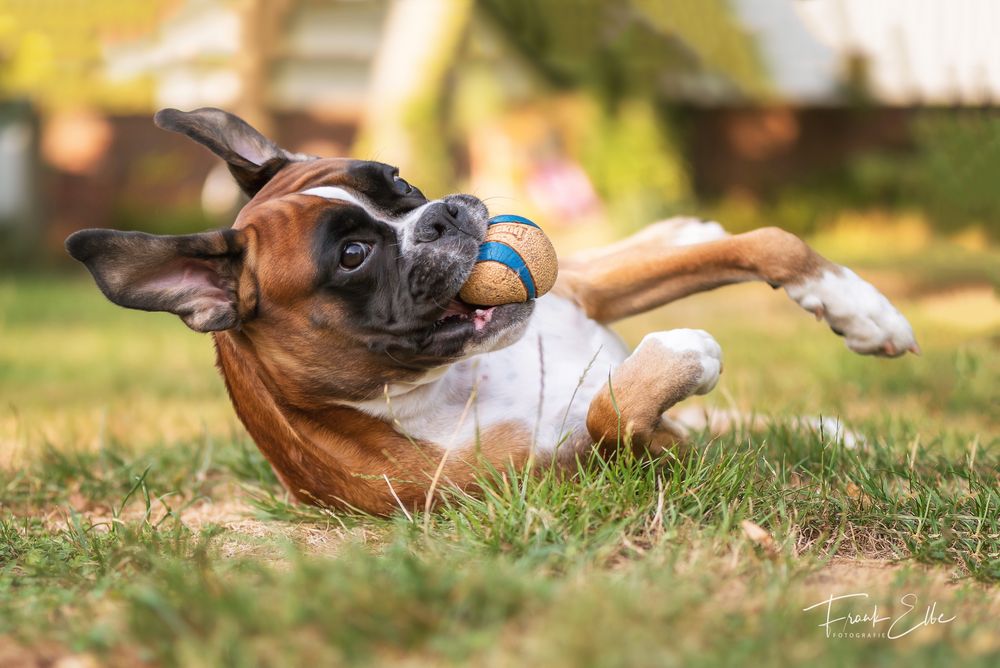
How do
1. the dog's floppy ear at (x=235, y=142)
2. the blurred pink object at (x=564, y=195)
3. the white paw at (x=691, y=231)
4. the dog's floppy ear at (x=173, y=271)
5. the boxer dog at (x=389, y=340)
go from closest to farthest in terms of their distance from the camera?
the dog's floppy ear at (x=173, y=271), the boxer dog at (x=389, y=340), the dog's floppy ear at (x=235, y=142), the white paw at (x=691, y=231), the blurred pink object at (x=564, y=195)

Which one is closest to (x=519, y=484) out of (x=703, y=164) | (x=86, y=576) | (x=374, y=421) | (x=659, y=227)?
(x=374, y=421)

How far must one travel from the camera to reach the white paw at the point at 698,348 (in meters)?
3.36

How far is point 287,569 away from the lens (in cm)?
301

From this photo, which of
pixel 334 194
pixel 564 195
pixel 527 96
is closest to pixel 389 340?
pixel 334 194

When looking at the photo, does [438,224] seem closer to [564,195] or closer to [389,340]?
[389,340]

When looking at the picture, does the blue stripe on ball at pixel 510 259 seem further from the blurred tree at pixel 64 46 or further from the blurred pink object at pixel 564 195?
the blurred pink object at pixel 564 195

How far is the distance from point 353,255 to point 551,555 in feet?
4.65

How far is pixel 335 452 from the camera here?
3.68 metres

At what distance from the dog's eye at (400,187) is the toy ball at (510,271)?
483 millimetres

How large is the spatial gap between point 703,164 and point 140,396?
14.5 meters

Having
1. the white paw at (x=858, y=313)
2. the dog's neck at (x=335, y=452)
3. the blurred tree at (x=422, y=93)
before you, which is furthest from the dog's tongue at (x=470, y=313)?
the blurred tree at (x=422, y=93)

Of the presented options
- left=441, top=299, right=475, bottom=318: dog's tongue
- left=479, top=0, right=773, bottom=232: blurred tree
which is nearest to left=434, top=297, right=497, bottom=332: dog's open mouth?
left=441, top=299, right=475, bottom=318: dog's tongue

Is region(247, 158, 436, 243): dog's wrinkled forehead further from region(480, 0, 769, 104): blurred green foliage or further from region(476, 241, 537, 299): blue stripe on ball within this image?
region(480, 0, 769, 104): blurred green foliage

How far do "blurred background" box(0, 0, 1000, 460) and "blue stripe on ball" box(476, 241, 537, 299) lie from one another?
6.69 meters
